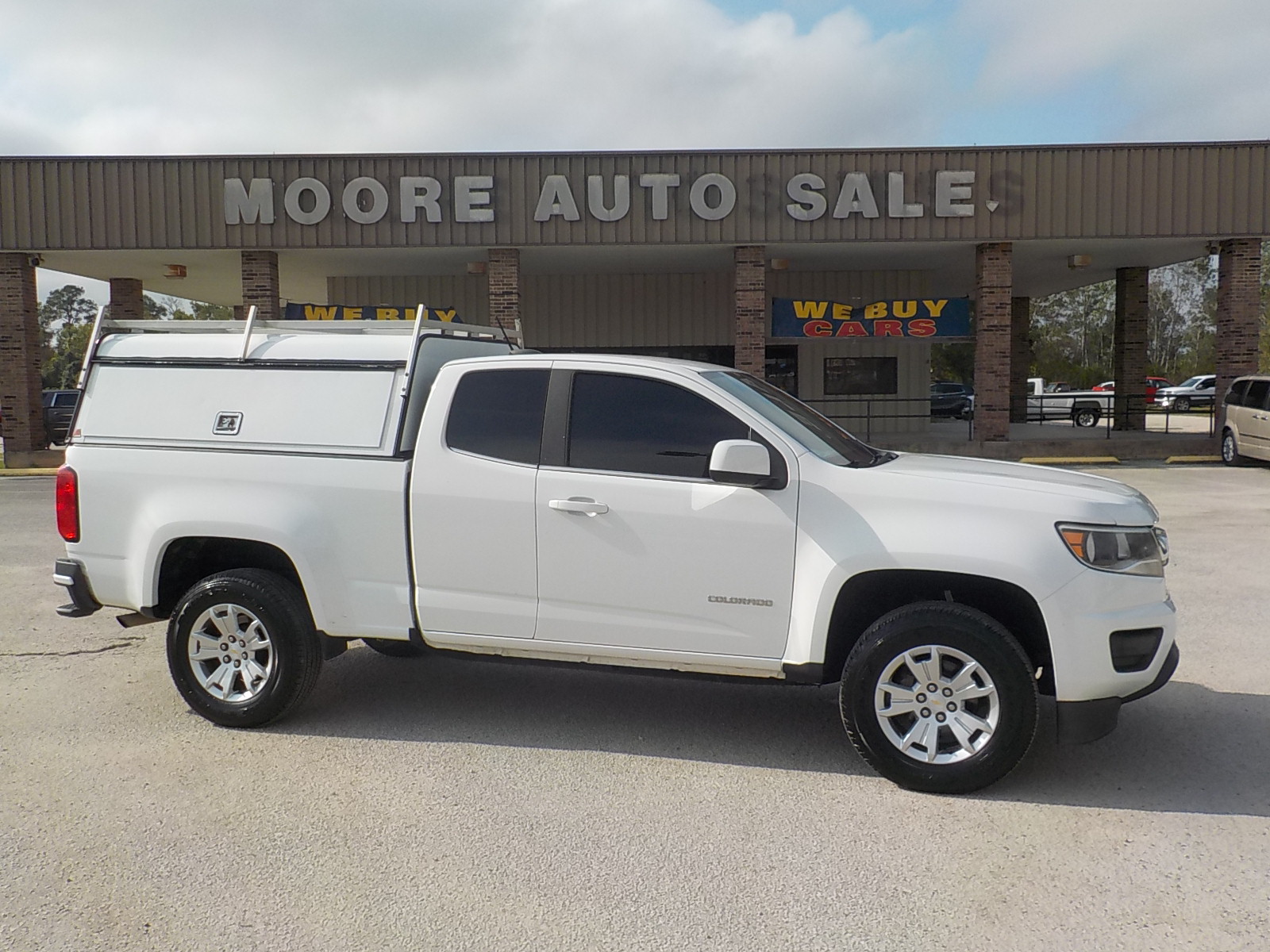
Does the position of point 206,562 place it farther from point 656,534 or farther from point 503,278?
point 503,278

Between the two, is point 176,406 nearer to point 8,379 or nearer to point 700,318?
point 8,379

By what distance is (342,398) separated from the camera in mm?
5312

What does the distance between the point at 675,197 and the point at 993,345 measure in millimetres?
6836

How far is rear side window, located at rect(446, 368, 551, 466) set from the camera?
16.5ft

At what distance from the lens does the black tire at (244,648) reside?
5.21 m

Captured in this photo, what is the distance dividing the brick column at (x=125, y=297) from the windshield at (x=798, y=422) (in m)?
23.2

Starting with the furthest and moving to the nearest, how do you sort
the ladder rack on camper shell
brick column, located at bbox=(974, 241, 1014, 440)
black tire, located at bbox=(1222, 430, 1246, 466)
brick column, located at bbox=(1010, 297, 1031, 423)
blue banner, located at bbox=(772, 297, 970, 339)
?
brick column, located at bbox=(1010, 297, 1031, 423)
blue banner, located at bbox=(772, 297, 970, 339)
brick column, located at bbox=(974, 241, 1014, 440)
black tire, located at bbox=(1222, 430, 1246, 466)
the ladder rack on camper shell

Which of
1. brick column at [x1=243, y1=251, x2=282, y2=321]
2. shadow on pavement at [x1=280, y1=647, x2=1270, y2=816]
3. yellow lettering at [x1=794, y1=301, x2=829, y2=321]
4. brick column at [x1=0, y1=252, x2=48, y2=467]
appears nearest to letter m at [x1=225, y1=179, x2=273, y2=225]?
brick column at [x1=243, y1=251, x2=282, y2=321]

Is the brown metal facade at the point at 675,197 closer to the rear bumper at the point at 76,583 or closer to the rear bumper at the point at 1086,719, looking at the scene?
the rear bumper at the point at 76,583

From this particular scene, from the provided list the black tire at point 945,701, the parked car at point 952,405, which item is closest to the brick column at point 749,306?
the black tire at point 945,701

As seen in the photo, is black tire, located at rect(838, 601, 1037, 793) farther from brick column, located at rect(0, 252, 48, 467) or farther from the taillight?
brick column, located at rect(0, 252, 48, 467)

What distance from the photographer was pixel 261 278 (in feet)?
66.8

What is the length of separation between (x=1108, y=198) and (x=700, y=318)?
9.81m

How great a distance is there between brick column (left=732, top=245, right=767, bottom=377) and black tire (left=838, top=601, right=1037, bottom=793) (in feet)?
51.7
